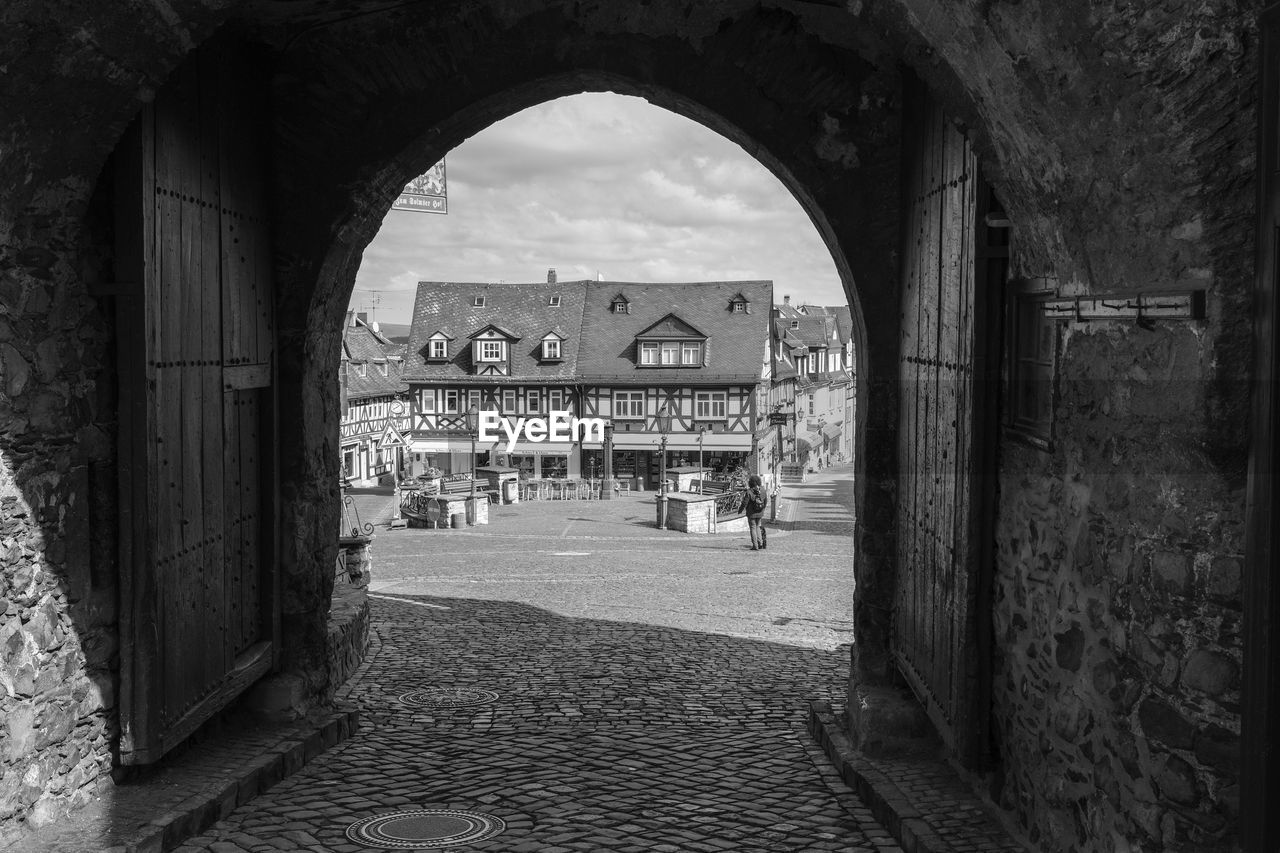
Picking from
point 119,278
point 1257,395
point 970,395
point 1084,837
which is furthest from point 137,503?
point 1257,395

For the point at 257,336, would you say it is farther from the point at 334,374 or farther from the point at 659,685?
the point at 659,685

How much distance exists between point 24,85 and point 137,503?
1556 millimetres

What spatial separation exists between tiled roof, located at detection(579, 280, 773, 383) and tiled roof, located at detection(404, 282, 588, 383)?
2.13 ft

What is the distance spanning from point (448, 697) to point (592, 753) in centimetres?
146

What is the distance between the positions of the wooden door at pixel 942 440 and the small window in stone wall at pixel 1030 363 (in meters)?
0.11

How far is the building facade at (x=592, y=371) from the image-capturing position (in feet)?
140

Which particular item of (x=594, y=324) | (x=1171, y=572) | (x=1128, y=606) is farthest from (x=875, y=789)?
(x=594, y=324)

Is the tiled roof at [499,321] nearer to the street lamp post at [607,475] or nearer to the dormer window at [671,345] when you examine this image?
the dormer window at [671,345]

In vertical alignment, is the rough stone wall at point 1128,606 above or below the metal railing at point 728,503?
above

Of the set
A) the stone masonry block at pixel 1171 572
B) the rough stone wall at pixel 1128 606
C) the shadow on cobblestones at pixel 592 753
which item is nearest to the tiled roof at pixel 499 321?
the shadow on cobblestones at pixel 592 753

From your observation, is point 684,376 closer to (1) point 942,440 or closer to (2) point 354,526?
(2) point 354,526

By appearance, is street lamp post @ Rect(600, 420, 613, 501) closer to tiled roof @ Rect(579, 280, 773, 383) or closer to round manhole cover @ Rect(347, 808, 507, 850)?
tiled roof @ Rect(579, 280, 773, 383)

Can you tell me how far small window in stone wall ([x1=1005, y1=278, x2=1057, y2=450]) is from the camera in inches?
165

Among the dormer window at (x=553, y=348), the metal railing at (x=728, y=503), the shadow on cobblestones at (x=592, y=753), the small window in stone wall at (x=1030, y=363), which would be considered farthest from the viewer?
the dormer window at (x=553, y=348)
